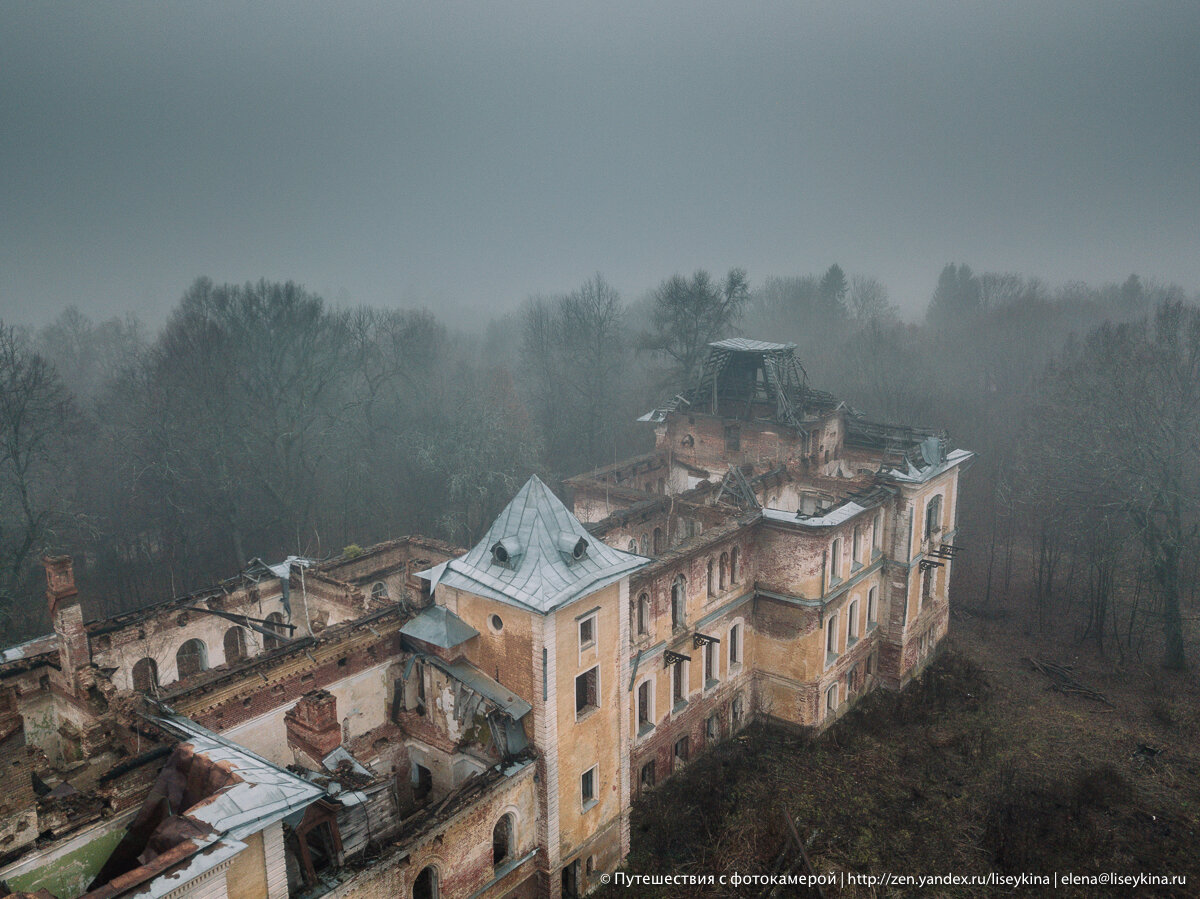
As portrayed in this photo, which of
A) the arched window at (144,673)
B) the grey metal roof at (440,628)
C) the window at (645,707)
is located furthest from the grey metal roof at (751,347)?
the arched window at (144,673)

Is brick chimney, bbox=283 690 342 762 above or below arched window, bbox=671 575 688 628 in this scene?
above

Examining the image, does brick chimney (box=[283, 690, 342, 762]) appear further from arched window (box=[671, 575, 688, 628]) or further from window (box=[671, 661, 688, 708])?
window (box=[671, 661, 688, 708])

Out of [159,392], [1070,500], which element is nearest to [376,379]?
[159,392]

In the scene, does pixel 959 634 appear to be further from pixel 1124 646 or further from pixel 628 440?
pixel 628 440

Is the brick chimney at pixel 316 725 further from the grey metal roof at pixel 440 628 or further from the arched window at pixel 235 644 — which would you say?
the arched window at pixel 235 644

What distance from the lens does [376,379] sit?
4894cm

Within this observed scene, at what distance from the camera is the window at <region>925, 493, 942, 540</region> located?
107 feet

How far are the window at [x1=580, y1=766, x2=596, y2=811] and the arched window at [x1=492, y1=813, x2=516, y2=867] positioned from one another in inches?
87.6

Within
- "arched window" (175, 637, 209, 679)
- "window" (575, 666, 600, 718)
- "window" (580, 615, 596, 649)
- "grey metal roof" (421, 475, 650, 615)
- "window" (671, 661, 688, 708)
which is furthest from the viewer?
"arched window" (175, 637, 209, 679)

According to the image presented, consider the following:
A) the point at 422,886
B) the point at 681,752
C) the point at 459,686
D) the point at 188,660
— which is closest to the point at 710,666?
the point at 681,752

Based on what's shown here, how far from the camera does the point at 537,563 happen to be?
18.4 metres

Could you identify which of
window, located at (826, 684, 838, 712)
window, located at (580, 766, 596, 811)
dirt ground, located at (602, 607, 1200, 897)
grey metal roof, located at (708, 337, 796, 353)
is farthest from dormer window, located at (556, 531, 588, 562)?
grey metal roof, located at (708, 337, 796, 353)

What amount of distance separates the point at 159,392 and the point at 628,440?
3250cm

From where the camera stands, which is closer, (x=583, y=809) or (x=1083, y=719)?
(x=583, y=809)
